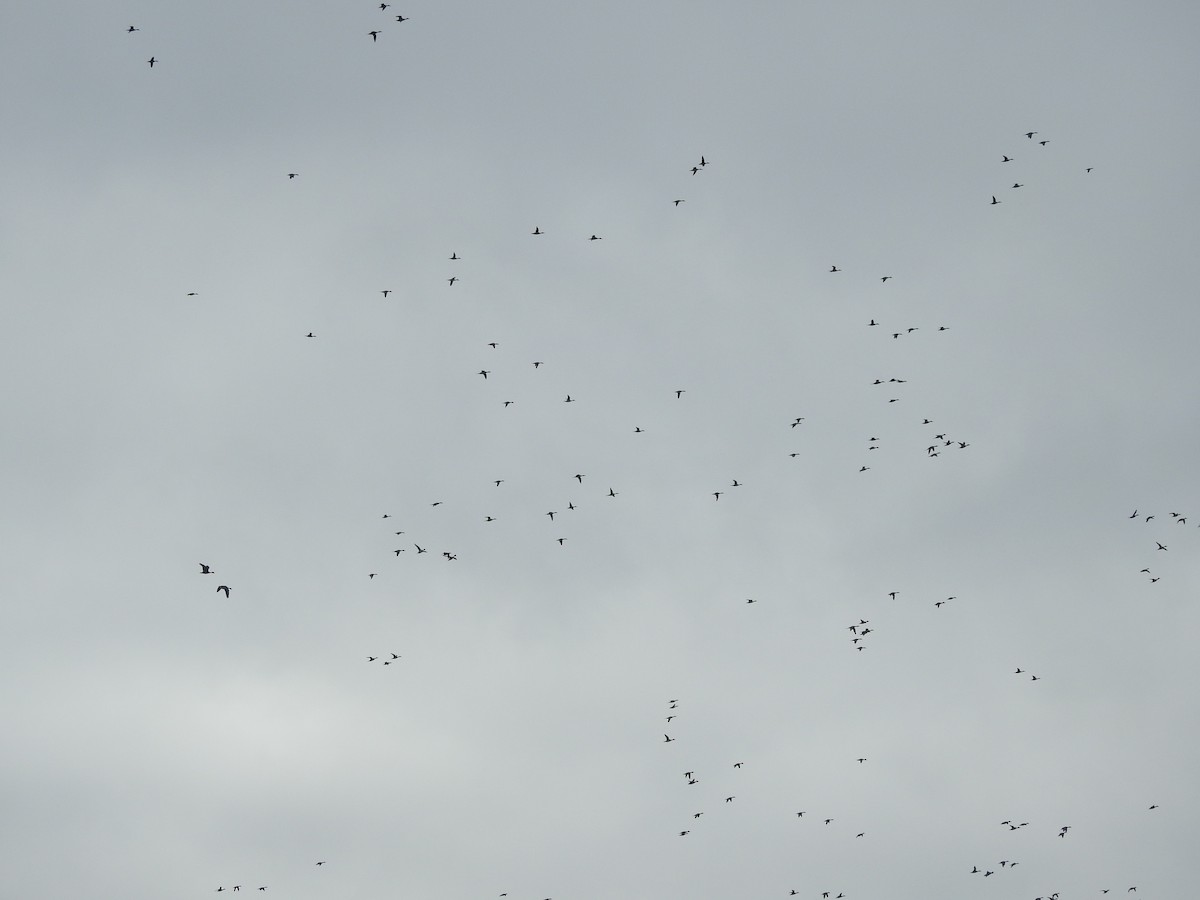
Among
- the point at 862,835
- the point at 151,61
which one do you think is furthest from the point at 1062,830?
the point at 151,61

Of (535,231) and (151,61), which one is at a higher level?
(151,61)

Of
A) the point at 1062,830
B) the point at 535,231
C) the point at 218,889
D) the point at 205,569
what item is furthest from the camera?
the point at 218,889

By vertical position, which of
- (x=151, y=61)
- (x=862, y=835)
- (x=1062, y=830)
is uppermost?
(x=151, y=61)

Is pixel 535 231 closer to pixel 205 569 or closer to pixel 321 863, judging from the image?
pixel 205 569

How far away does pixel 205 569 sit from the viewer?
329 ft

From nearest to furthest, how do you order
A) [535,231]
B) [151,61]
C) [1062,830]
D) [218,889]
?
1. [151,61]
2. [535,231]
3. [1062,830]
4. [218,889]

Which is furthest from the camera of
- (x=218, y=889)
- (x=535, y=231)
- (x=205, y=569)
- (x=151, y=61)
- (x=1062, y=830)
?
(x=218, y=889)

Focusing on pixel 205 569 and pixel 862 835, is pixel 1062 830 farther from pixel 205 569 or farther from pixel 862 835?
pixel 205 569

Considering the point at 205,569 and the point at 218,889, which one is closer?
the point at 205,569

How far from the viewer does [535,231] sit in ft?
447

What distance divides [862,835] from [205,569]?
12306 cm

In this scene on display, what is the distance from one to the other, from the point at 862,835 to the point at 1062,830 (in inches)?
1306

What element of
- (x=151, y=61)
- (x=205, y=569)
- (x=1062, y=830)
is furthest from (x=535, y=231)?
(x=1062, y=830)

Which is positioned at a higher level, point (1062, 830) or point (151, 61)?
point (151, 61)
